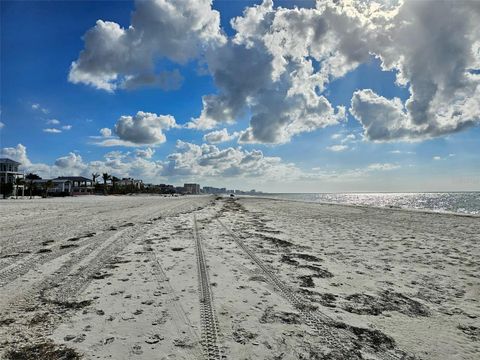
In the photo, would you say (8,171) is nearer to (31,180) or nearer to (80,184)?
(31,180)

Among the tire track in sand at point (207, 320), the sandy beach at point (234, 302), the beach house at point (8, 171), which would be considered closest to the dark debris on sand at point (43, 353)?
the sandy beach at point (234, 302)

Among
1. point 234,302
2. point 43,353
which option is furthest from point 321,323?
point 43,353

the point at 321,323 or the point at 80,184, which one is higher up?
the point at 80,184

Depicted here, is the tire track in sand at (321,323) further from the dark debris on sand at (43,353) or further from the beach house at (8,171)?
the beach house at (8,171)

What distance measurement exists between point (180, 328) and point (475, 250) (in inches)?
487

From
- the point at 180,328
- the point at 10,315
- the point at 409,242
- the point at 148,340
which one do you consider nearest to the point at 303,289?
the point at 180,328

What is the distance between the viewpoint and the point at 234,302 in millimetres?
5953

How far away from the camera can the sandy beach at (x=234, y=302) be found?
4.31 meters

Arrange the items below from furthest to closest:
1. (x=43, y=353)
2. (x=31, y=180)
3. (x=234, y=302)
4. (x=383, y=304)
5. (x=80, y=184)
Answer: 1. (x=80, y=184)
2. (x=31, y=180)
3. (x=383, y=304)
4. (x=234, y=302)
5. (x=43, y=353)

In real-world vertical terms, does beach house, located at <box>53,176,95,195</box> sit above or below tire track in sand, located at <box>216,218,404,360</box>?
above

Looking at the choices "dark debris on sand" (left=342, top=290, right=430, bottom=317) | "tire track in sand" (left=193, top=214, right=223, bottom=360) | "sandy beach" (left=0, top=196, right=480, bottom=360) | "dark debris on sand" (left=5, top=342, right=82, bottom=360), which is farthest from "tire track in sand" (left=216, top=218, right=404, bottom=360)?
"dark debris on sand" (left=5, top=342, right=82, bottom=360)

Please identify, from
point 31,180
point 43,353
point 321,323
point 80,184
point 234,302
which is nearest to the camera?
point 43,353

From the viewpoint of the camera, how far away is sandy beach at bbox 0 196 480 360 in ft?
14.1

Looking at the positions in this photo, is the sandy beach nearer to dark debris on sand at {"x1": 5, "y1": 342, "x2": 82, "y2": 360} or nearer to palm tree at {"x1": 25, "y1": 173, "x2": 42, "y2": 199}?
dark debris on sand at {"x1": 5, "y1": 342, "x2": 82, "y2": 360}
